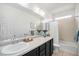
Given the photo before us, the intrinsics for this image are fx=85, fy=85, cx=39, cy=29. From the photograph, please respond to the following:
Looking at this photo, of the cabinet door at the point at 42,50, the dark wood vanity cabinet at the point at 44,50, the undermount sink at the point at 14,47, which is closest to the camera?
the undermount sink at the point at 14,47

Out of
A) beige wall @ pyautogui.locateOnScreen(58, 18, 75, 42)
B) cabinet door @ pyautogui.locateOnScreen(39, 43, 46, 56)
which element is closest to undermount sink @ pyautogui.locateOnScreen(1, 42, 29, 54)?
cabinet door @ pyautogui.locateOnScreen(39, 43, 46, 56)

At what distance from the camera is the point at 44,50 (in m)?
1.75

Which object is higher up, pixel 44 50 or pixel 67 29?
pixel 67 29

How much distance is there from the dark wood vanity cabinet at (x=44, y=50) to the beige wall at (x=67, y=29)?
0.90ft

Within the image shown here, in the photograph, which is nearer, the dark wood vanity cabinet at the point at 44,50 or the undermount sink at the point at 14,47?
the undermount sink at the point at 14,47

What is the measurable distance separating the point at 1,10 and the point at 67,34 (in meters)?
1.32

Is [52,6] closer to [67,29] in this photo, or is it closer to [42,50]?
[67,29]

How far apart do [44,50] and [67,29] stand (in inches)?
24.5

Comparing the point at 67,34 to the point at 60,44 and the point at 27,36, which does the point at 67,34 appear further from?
the point at 27,36

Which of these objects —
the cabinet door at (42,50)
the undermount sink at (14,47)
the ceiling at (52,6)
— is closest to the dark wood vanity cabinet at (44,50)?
the cabinet door at (42,50)

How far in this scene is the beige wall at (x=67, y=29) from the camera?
1.65 metres

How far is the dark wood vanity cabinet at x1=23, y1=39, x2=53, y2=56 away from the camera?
156 cm

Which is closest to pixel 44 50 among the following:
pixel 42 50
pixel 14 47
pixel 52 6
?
pixel 42 50

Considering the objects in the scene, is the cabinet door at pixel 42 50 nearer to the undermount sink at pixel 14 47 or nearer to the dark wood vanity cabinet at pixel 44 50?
the dark wood vanity cabinet at pixel 44 50
